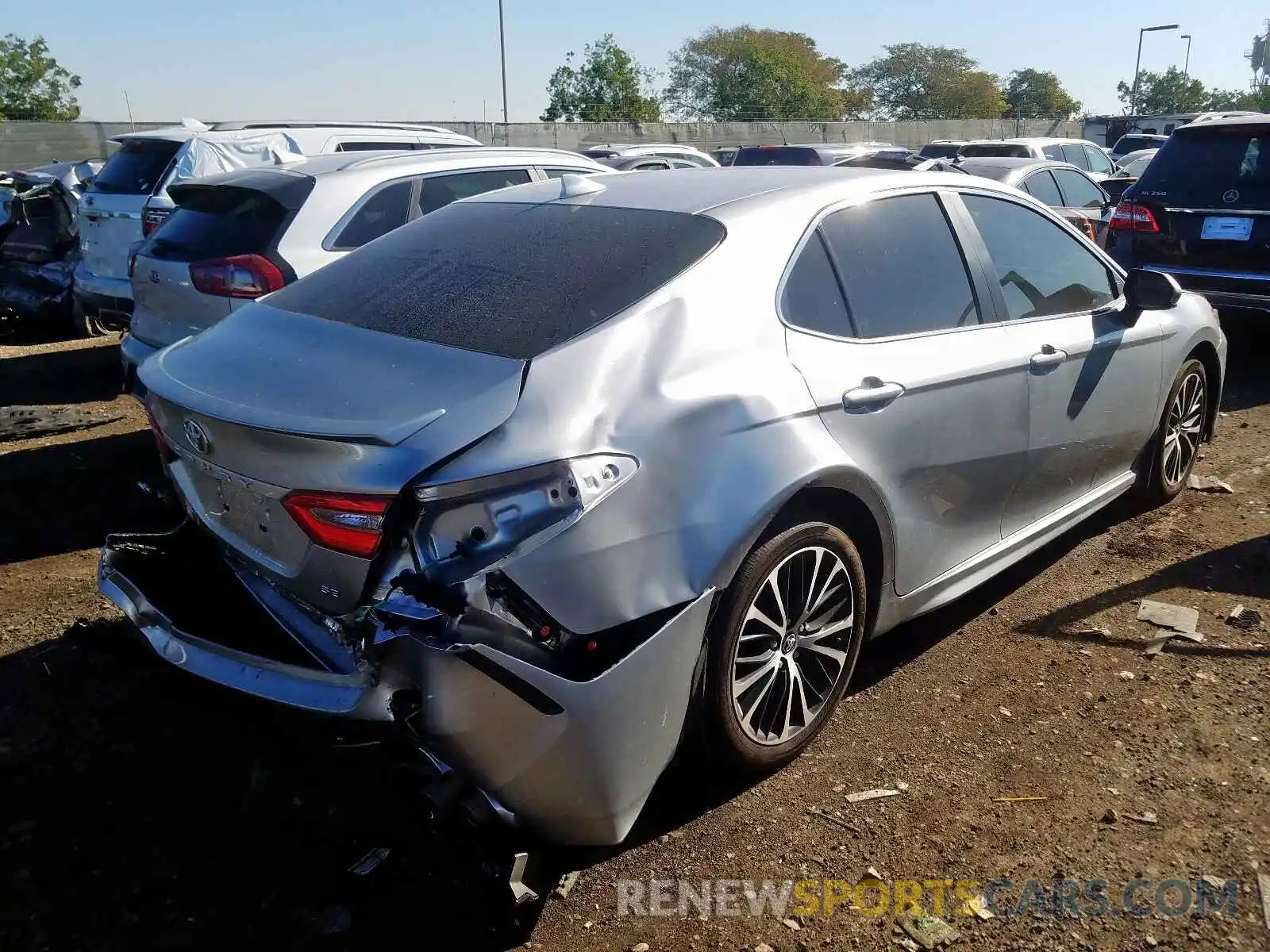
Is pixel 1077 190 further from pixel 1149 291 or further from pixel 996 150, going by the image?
pixel 1149 291

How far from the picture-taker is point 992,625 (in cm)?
407

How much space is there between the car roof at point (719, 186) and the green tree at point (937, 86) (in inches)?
3623

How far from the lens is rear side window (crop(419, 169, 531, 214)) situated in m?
6.48

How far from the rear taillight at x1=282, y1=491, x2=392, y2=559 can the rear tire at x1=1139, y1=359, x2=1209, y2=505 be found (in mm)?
3902

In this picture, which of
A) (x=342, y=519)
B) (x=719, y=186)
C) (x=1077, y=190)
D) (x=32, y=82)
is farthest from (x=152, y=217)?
(x=32, y=82)

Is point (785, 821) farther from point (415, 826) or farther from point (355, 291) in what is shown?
point (355, 291)

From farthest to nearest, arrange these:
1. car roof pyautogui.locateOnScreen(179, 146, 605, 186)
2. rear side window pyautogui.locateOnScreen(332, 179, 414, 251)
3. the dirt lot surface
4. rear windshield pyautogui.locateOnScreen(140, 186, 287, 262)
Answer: car roof pyautogui.locateOnScreen(179, 146, 605, 186)
rear side window pyautogui.locateOnScreen(332, 179, 414, 251)
rear windshield pyautogui.locateOnScreen(140, 186, 287, 262)
the dirt lot surface

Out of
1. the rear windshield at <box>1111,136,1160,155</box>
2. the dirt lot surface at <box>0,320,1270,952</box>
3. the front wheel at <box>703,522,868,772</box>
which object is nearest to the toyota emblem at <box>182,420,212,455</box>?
the dirt lot surface at <box>0,320,1270,952</box>

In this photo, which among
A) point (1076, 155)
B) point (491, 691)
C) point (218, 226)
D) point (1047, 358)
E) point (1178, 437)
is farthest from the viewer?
point (1076, 155)

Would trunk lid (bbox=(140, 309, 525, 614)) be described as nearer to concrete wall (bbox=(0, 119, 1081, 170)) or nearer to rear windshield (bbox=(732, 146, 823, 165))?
rear windshield (bbox=(732, 146, 823, 165))

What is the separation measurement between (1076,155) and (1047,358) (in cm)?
1684

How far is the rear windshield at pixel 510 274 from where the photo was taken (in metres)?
2.76

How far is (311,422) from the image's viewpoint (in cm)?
243

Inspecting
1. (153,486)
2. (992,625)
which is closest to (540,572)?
(153,486)
